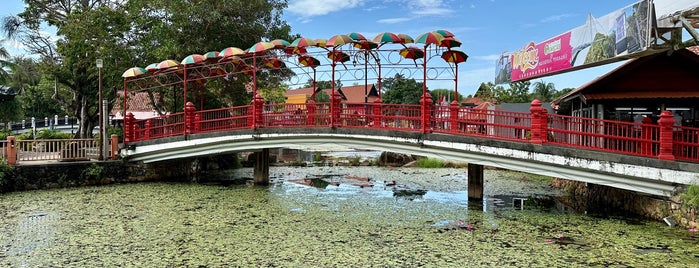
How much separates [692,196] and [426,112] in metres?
4.07

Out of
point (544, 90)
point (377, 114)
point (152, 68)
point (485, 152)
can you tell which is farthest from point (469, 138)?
point (544, 90)

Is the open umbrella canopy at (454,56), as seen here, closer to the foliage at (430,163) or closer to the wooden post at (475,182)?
the wooden post at (475,182)

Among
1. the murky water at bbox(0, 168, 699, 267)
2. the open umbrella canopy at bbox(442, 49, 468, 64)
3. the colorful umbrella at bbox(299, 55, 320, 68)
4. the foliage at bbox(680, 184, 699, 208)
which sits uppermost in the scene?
the colorful umbrella at bbox(299, 55, 320, 68)

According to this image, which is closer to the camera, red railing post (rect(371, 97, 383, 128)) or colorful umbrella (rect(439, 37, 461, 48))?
colorful umbrella (rect(439, 37, 461, 48))

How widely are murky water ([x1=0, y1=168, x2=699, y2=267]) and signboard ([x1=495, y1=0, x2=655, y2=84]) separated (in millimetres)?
2815

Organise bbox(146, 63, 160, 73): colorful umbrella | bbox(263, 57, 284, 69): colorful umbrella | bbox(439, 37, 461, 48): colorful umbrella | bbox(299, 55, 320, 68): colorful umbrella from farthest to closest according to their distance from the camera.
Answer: bbox(263, 57, 284, 69): colorful umbrella → bbox(299, 55, 320, 68): colorful umbrella → bbox(146, 63, 160, 73): colorful umbrella → bbox(439, 37, 461, 48): colorful umbrella

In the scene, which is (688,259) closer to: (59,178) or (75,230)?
(75,230)

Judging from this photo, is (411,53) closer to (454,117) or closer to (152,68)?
(454,117)

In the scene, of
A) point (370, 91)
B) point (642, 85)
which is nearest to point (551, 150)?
point (642, 85)

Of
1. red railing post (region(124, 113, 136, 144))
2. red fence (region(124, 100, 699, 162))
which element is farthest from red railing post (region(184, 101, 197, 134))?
red railing post (region(124, 113, 136, 144))

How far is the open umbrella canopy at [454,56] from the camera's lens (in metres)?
9.56

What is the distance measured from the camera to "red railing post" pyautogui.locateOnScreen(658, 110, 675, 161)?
6.24m

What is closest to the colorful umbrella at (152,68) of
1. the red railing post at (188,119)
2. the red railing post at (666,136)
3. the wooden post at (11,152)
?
the red railing post at (188,119)

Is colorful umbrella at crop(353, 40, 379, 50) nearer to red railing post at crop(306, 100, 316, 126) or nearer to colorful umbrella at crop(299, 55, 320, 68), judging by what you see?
red railing post at crop(306, 100, 316, 126)
